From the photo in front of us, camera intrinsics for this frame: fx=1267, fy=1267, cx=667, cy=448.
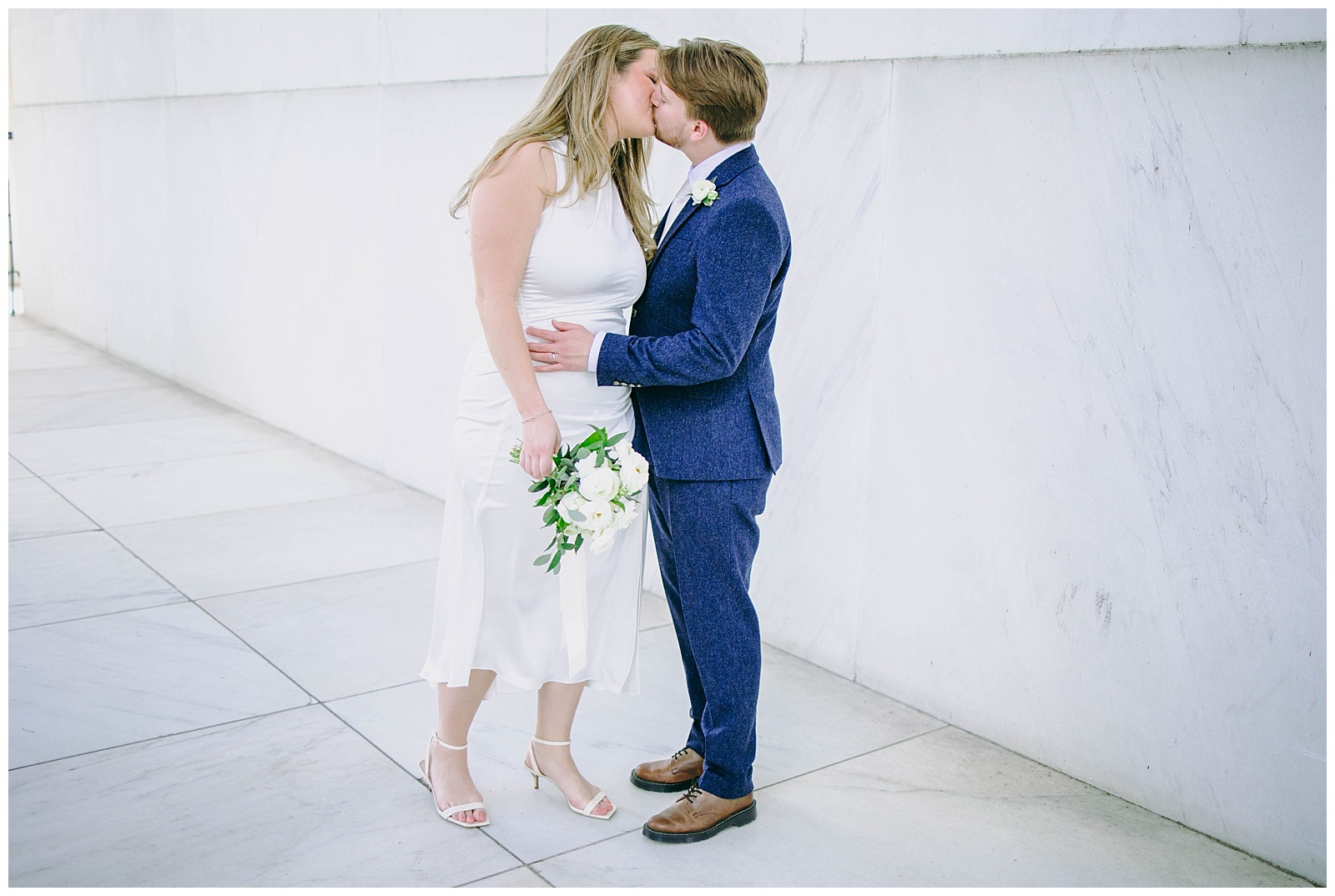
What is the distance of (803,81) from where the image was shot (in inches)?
162

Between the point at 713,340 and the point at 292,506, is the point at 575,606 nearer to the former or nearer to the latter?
the point at 713,340

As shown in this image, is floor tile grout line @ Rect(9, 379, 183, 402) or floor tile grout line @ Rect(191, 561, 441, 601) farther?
floor tile grout line @ Rect(9, 379, 183, 402)

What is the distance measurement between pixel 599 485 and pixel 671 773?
1031 mm

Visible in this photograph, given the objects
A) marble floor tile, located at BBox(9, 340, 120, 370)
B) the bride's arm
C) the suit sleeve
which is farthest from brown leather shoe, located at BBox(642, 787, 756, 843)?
marble floor tile, located at BBox(9, 340, 120, 370)

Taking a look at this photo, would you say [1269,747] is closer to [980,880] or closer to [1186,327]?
[980,880]

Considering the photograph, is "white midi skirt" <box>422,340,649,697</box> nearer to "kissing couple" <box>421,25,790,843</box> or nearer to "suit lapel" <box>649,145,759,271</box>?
"kissing couple" <box>421,25,790,843</box>

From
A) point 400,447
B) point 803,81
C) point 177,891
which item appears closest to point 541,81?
point 803,81

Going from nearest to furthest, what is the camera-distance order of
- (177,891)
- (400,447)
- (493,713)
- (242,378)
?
(177,891)
(493,713)
(400,447)
(242,378)

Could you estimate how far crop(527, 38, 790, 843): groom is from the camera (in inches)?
A: 112

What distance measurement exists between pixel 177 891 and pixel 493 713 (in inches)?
47.1

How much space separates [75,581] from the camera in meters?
4.96

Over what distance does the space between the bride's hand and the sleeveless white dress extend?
0.33ft

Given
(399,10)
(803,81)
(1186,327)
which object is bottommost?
(1186,327)

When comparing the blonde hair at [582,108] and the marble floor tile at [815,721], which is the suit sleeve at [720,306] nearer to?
the blonde hair at [582,108]
